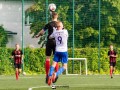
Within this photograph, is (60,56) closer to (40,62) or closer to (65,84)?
(65,84)

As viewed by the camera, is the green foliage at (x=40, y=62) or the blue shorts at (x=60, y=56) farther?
the green foliage at (x=40, y=62)

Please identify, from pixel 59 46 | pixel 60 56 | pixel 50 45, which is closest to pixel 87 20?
pixel 50 45

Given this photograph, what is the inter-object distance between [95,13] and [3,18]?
2225 centimetres

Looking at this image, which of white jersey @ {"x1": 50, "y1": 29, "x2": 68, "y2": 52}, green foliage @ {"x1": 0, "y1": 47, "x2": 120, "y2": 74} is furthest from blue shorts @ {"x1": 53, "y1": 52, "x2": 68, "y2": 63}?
green foliage @ {"x1": 0, "y1": 47, "x2": 120, "y2": 74}

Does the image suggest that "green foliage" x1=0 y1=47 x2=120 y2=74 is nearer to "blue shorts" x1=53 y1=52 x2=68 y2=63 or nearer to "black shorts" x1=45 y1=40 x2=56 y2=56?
"black shorts" x1=45 y1=40 x2=56 y2=56

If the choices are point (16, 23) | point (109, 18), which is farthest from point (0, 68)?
point (16, 23)

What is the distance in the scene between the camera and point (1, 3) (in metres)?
56.2

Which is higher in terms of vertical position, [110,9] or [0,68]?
[110,9]

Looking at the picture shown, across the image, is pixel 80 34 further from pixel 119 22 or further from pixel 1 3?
pixel 1 3

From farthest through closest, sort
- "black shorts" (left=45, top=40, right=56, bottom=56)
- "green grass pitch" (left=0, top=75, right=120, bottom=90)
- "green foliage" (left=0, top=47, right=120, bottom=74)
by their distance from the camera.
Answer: "green foliage" (left=0, top=47, right=120, bottom=74) → "green grass pitch" (left=0, top=75, right=120, bottom=90) → "black shorts" (left=45, top=40, right=56, bottom=56)

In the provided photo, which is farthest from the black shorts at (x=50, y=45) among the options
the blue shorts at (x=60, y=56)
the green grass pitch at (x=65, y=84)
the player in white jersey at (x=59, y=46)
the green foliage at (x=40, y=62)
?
the green foliage at (x=40, y=62)

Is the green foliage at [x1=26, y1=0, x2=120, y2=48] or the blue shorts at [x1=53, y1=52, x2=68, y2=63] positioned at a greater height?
the green foliage at [x1=26, y1=0, x2=120, y2=48]

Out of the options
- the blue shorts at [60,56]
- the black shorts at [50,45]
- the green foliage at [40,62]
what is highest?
the black shorts at [50,45]

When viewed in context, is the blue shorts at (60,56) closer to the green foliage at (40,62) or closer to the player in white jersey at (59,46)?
the player in white jersey at (59,46)
